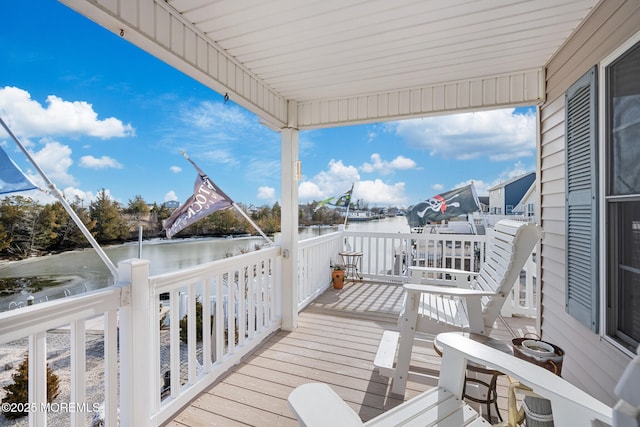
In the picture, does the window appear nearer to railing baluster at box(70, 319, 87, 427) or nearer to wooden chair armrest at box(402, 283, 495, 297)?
wooden chair armrest at box(402, 283, 495, 297)

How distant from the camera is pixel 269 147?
1791 cm

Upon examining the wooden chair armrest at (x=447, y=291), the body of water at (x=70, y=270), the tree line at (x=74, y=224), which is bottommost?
the wooden chair armrest at (x=447, y=291)

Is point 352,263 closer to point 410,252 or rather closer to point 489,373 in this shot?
point 410,252

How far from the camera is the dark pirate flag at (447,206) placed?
17.0 feet

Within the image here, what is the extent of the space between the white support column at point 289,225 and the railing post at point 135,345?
171 cm

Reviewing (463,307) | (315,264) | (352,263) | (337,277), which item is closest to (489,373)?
(463,307)

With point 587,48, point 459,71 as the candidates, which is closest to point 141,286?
point 459,71

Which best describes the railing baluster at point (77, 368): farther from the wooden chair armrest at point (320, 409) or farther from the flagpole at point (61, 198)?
the wooden chair armrest at point (320, 409)

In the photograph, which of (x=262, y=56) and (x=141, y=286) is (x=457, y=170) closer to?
(x=262, y=56)

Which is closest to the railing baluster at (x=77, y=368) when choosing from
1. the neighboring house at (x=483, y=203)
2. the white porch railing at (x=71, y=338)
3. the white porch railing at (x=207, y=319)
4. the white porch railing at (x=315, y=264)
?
the white porch railing at (x=71, y=338)

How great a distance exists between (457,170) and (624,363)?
14.5 meters

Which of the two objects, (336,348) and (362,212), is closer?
(336,348)

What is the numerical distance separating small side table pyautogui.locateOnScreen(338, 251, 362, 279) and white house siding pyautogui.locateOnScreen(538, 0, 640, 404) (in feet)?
9.82

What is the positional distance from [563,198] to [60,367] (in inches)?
191
